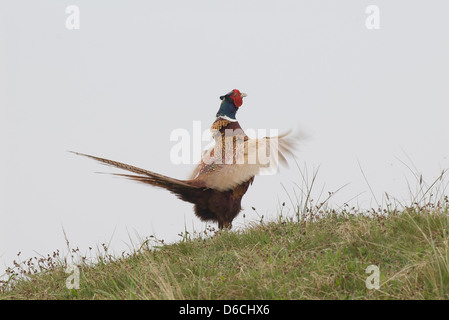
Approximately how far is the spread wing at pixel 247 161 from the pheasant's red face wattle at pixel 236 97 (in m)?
0.67

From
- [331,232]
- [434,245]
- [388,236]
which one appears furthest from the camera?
[331,232]

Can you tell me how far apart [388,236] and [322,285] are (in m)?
1.05

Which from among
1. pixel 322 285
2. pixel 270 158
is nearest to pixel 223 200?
pixel 270 158

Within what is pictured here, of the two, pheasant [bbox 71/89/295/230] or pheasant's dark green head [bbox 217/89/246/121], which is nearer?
pheasant [bbox 71/89/295/230]

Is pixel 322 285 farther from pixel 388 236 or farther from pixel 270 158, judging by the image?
pixel 270 158

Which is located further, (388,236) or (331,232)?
(331,232)

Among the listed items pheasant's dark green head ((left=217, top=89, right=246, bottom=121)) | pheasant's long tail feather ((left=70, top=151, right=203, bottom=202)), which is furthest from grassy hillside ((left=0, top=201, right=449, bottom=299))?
pheasant's dark green head ((left=217, top=89, right=246, bottom=121))

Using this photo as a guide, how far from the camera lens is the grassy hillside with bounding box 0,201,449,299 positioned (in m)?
3.72

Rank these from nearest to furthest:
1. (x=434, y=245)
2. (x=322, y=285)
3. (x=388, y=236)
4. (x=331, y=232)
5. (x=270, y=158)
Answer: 1. (x=322, y=285)
2. (x=434, y=245)
3. (x=388, y=236)
4. (x=331, y=232)
5. (x=270, y=158)

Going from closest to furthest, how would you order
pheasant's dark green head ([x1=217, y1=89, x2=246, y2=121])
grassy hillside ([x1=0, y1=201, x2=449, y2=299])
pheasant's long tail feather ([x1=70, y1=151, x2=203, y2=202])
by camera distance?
grassy hillside ([x1=0, y1=201, x2=449, y2=299]) → pheasant's long tail feather ([x1=70, y1=151, x2=203, y2=202]) → pheasant's dark green head ([x1=217, y1=89, x2=246, y2=121])

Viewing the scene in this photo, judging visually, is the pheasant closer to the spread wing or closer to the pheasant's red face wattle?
the spread wing

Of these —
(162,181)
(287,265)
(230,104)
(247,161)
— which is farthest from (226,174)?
(287,265)
